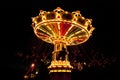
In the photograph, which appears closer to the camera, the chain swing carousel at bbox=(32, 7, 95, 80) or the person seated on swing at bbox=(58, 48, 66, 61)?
the chain swing carousel at bbox=(32, 7, 95, 80)

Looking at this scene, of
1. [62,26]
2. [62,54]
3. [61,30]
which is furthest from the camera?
[62,54]

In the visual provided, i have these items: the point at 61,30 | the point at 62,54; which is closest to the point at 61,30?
the point at 61,30

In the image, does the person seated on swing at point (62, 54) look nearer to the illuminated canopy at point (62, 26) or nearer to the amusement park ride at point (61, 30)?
the amusement park ride at point (61, 30)

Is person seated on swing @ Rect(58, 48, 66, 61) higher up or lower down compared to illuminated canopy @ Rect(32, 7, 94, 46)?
lower down

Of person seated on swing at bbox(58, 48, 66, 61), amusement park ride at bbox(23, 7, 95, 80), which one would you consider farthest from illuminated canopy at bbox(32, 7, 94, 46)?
person seated on swing at bbox(58, 48, 66, 61)

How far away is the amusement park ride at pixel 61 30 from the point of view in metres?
11.3

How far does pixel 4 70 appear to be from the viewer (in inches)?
803

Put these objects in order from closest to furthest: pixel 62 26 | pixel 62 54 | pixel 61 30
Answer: pixel 62 26 → pixel 61 30 → pixel 62 54

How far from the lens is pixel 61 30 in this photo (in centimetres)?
1227

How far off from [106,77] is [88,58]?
1852 mm

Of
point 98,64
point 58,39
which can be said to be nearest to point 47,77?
point 98,64

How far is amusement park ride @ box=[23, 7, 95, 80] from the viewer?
37.1ft

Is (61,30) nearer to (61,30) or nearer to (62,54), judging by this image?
(61,30)

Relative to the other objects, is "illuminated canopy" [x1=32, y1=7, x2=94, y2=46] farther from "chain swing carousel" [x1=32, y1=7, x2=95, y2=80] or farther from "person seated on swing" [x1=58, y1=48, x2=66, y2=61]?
"person seated on swing" [x1=58, y1=48, x2=66, y2=61]
